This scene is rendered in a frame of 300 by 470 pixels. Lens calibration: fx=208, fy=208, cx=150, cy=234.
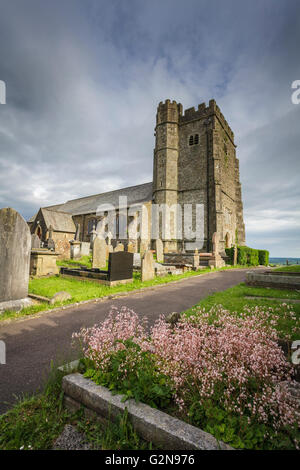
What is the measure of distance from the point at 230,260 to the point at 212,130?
588 inches

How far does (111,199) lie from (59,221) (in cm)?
921

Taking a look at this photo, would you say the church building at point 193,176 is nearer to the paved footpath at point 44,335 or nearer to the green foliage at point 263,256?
the green foliage at point 263,256

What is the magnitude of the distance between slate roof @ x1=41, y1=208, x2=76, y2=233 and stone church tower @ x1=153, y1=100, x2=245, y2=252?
17195mm

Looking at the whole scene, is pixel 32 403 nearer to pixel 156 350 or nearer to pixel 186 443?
pixel 156 350

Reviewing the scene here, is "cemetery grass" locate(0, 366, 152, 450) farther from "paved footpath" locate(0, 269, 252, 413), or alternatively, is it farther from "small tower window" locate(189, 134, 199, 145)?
"small tower window" locate(189, 134, 199, 145)

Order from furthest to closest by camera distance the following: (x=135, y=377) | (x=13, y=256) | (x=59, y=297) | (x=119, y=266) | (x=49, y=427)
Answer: (x=119, y=266) → (x=59, y=297) → (x=13, y=256) → (x=135, y=377) → (x=49, y=427)

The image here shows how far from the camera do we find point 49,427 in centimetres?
179

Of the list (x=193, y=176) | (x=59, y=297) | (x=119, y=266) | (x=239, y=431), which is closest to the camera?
(x=239, y=431)

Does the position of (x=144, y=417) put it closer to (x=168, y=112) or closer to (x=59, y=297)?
(x=59, y=297)

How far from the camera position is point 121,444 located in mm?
1544

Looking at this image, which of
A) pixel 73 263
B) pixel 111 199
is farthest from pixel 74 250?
pixel 111 199

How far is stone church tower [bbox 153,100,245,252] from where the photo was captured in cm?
2336

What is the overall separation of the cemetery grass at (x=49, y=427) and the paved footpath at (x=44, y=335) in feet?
0.89
